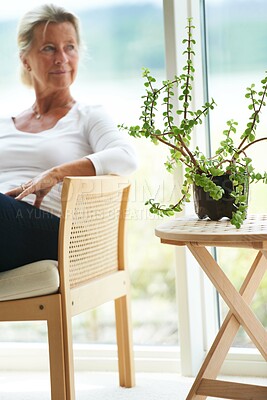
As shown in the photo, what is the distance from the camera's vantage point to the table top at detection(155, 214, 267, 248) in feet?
6.63

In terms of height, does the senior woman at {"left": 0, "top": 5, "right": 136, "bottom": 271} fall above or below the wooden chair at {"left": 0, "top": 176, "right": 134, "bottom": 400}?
above

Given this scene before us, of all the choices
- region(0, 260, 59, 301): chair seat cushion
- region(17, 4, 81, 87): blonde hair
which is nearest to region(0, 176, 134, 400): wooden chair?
region(0, 260, 59, 301): chair seat cushion

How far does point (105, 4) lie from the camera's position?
125 inches

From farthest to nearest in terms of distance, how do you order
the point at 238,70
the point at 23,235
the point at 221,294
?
the point at 238,70, the point at 23,235, the point at 221,294

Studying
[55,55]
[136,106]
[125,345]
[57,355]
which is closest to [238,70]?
[136,106]

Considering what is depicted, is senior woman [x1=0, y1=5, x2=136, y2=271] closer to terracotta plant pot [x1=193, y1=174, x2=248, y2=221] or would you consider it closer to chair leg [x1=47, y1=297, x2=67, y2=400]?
chair leg [x1=47, y1=297, x2=67, y2=400]

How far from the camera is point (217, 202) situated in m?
2.34

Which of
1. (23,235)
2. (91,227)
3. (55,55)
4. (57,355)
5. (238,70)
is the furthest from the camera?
(55,55)

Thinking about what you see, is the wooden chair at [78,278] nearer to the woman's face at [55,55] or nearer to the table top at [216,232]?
the table top at [216,232]

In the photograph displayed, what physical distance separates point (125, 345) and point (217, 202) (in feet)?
2.77

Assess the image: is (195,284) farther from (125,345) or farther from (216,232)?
(216,232)

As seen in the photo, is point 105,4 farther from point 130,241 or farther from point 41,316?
point 41,316

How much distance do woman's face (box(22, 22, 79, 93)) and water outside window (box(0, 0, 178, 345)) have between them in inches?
2.7

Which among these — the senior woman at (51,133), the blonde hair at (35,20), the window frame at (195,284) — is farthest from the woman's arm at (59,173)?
the blonde hair at (35,20)
